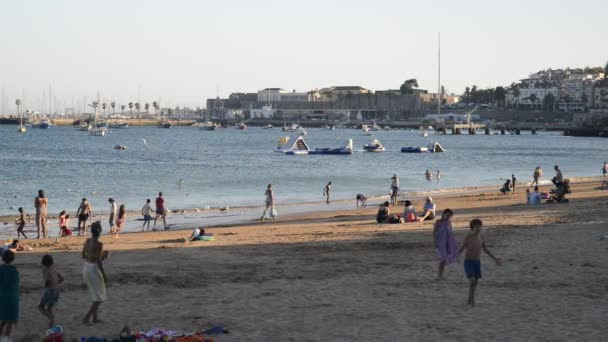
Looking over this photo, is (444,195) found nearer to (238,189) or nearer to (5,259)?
(238,189)

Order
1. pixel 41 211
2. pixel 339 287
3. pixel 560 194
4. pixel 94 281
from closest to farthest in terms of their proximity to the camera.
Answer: pixel 94 281
pixel 339 287
pixel 41 211
pixel 560 194

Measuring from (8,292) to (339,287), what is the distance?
626 centimetres

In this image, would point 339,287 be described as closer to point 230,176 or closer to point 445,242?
point 445,242

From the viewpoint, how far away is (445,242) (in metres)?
15.5

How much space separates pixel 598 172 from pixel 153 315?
61687 mm

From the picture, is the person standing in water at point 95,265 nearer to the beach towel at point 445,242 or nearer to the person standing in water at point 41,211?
the beach towel at point 445,242

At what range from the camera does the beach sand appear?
12.4 metres

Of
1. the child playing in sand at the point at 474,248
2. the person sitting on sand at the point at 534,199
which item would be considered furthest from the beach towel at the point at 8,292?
the person sitting on sand at the point at 534,199

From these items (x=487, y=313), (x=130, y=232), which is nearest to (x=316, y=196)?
(x=130, y=232)

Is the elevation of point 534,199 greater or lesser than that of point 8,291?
lesser

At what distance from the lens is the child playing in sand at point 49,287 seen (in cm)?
1209

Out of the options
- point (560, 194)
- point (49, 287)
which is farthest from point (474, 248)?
point (560, 194)

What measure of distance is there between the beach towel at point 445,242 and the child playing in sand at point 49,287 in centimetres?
672

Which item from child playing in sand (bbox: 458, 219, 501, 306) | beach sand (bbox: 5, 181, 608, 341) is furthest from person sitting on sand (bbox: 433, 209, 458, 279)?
child playing in sand (bbox: 458, 219, 501, 306)
